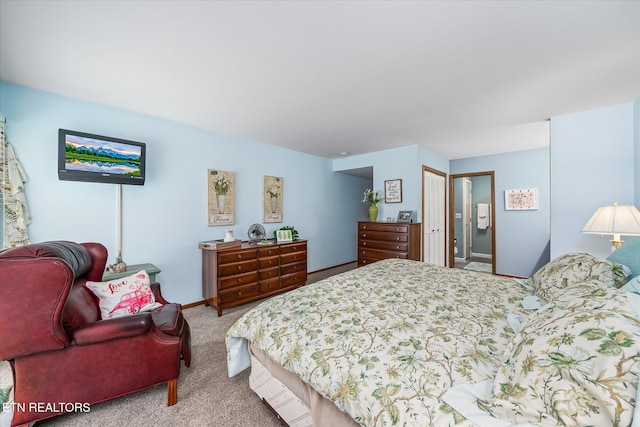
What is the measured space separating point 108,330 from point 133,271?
130cm

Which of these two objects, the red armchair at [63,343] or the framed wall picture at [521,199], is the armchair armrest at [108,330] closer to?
the red armchair at [63,343]

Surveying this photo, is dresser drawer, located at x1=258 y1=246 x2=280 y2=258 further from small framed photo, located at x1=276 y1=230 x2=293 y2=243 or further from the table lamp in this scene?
the table lamp

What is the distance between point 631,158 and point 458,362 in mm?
3323

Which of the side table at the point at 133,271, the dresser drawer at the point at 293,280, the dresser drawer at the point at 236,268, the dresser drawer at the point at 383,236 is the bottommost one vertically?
the dresser drawer at the point at 293,280

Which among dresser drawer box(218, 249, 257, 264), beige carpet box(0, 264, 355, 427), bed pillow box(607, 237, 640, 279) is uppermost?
bed pillow box(607, 237, 640, 279)

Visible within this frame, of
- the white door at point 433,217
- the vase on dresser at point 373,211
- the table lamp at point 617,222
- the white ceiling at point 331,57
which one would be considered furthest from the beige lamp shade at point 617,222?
the vase on dresser at point 373,211

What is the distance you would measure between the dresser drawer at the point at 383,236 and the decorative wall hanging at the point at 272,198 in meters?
1.56

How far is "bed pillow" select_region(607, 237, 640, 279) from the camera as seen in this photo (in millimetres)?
1385

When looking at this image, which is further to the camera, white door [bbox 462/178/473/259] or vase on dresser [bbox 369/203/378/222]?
white door [bbox 462/178/473/259]

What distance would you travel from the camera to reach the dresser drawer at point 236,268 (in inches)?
120

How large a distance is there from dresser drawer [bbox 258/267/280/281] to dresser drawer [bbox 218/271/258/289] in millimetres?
86

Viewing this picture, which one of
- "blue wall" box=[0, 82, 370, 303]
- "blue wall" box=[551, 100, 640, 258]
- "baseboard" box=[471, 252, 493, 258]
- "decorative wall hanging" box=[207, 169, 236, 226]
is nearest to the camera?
"blue wall" box=[0, 82, 370, 303]

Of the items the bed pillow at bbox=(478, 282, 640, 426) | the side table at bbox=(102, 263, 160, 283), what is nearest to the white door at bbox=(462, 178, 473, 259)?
the bed pillow at bbox=(478, 282, 640, 426)

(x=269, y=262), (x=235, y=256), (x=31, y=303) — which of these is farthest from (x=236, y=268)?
(x=31, y=303)
